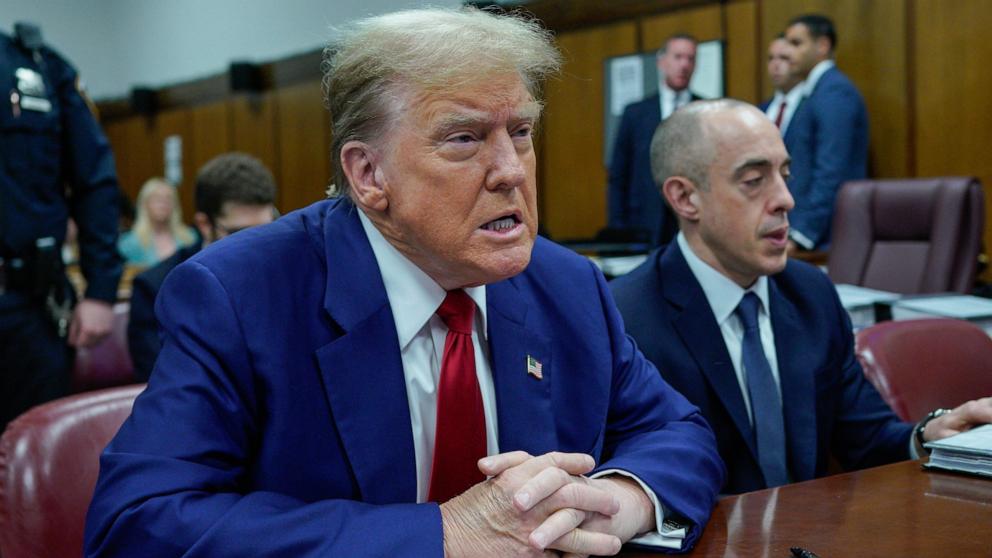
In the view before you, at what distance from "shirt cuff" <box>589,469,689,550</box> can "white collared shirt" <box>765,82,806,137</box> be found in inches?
182

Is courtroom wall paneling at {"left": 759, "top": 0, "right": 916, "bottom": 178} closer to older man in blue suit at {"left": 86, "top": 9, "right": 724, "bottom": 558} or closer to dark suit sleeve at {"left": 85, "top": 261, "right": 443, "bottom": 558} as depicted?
older man in blue suit at {"left": 86, "top": 9, "right": 724, "bottom": 558}

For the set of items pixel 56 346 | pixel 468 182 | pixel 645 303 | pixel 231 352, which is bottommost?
pixel 56 346

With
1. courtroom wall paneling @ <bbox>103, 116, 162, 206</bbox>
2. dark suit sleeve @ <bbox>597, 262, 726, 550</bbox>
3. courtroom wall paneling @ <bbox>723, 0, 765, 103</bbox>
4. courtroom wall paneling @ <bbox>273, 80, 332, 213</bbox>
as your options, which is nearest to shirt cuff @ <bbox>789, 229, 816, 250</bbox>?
courtroom wall paneling @ <bbox>723, 0, 765, 103</bbox>

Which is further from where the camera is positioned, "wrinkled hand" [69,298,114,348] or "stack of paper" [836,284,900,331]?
"stack of paper" [836,284,900,331]

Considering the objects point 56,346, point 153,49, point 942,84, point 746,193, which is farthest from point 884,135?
point 153,49

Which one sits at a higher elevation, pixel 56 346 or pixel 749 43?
pixel 749 43

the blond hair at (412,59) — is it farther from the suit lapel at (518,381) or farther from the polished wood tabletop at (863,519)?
the polished wood tabletop at (863,519)

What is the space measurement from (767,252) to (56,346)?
2.05 metres

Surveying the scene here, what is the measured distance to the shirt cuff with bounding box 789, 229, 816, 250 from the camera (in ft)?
17.4

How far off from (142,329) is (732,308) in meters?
1.78

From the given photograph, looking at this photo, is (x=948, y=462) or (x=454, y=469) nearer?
(x=454, y=469)

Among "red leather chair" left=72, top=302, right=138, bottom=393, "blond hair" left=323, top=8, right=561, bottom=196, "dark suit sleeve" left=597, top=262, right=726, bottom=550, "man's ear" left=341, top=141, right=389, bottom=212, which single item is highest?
"blond hair" left=323, top=8, right=561, bottom=196

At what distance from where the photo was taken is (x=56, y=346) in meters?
3.03

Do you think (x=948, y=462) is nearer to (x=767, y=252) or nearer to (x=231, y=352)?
(x=767, y=252)
